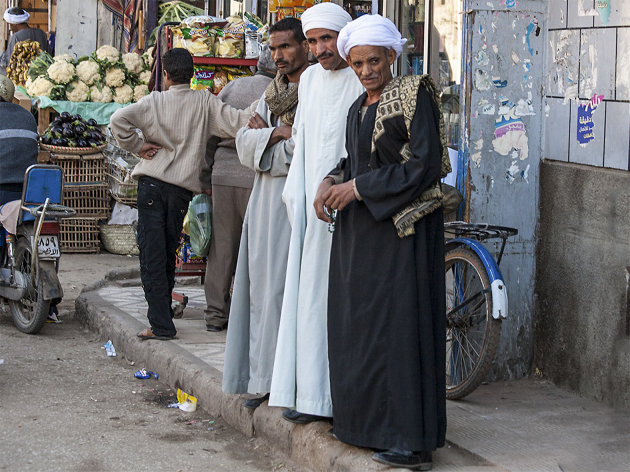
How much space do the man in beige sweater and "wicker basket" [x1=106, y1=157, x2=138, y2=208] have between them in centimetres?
376

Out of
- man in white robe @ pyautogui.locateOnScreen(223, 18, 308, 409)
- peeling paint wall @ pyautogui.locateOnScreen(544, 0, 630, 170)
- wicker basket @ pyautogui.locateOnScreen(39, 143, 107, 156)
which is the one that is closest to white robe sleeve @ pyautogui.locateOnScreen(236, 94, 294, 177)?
man in white robe @ pyautogui.locateOnScreen(223, 18, 308, 409)

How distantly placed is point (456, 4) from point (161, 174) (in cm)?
208

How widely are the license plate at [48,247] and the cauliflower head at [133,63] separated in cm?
507

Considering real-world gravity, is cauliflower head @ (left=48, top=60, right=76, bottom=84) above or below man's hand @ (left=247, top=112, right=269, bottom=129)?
above

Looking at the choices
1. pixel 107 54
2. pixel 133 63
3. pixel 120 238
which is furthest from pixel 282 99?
pixel 107 54

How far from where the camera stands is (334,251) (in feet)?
13.8

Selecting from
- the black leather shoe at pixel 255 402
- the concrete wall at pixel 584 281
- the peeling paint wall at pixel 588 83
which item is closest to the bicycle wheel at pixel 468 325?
the concrete wall at pixel 584 281

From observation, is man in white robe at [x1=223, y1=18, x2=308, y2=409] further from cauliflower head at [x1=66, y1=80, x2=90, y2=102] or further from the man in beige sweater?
cauliflower head at [x1=66, y1=80, x2=90, y2=102]

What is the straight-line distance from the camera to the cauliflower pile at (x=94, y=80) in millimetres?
11445

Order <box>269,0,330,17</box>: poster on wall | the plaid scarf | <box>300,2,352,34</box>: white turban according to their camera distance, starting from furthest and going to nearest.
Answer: <box>269,0,330,17</box>: poster on wall
the plaid scarf
<box>300,2,352,34</box>: white turban

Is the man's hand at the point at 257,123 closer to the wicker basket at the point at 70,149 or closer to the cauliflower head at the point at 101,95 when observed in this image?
the wicker basket at the point at 70,149

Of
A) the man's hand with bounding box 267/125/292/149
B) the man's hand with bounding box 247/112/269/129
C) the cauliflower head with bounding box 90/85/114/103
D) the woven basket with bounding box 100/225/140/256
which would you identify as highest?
the cauliflower head with bounding box 90/85/114/103

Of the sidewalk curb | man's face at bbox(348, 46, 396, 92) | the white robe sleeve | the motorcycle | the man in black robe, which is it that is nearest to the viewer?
the man in black robe

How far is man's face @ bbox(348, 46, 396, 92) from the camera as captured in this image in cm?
402
